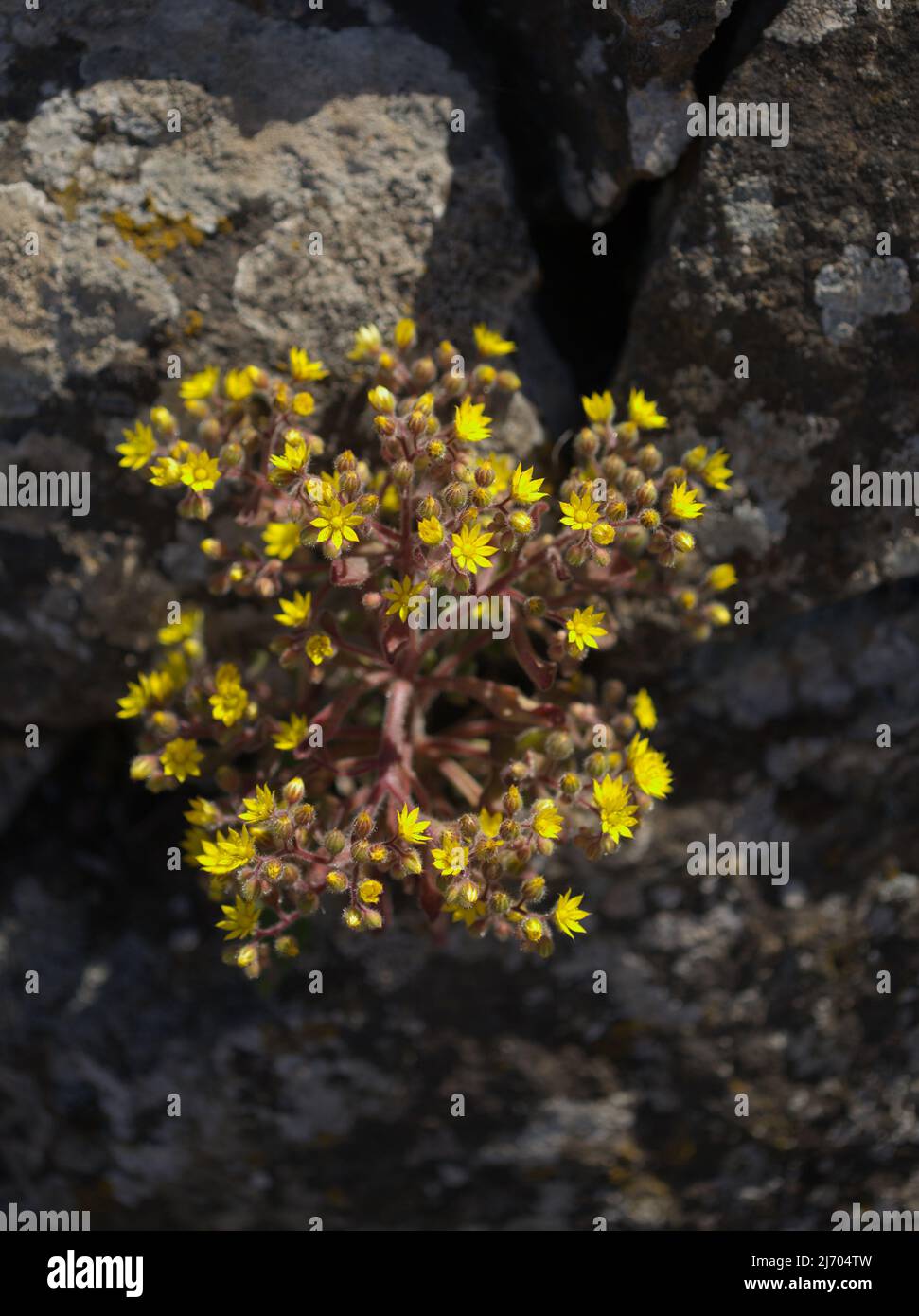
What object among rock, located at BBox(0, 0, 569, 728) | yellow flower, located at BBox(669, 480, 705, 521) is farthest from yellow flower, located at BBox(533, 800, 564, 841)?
rock, located at BBox(0, 0, 569, 728)

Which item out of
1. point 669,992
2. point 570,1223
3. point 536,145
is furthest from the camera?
point 570,1223

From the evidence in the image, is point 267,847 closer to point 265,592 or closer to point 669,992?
point 265,592

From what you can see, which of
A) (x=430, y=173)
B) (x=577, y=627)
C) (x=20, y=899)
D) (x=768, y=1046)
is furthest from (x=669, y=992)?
(x=430, y=173)

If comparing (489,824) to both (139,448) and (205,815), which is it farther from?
(139,448)

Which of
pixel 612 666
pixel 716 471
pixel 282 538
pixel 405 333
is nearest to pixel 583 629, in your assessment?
pixel 716 471

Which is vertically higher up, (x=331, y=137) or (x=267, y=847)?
(x=331, y=137)

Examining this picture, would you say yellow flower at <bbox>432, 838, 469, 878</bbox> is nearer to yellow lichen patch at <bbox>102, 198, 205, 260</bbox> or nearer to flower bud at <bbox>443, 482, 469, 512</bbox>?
flower bud at <bbox>443, 482, 469, 512</bbox>
